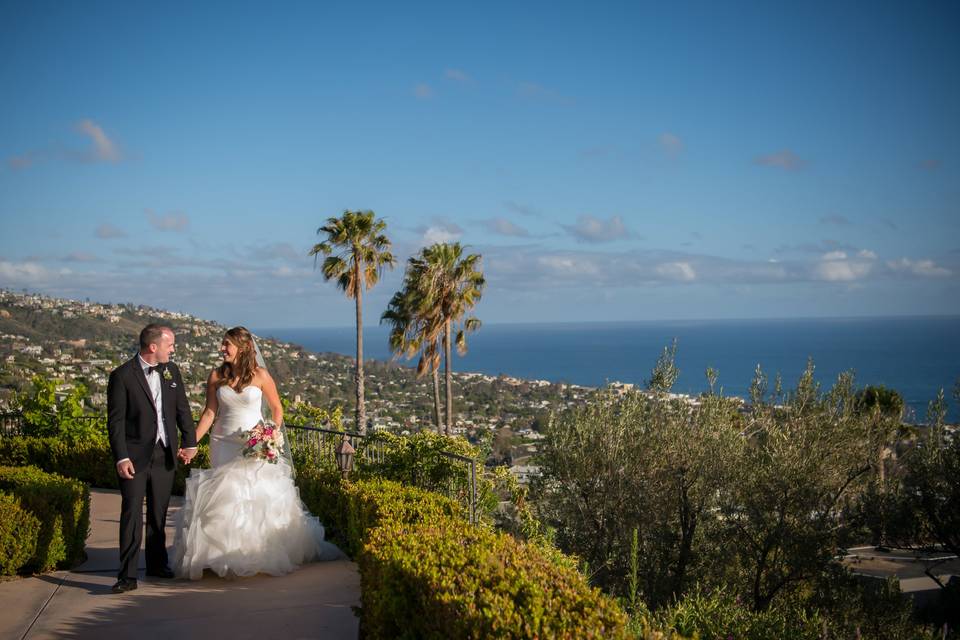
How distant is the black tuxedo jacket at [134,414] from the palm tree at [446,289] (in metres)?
21.1

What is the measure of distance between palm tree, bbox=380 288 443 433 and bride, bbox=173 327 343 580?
21.2 metres

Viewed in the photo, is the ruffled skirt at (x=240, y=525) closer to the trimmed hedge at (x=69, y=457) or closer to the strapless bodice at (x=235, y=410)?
the strapless bodice at (x=235, y=410)

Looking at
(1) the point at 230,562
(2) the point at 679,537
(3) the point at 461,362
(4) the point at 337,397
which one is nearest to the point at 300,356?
(4) the point at 337,397

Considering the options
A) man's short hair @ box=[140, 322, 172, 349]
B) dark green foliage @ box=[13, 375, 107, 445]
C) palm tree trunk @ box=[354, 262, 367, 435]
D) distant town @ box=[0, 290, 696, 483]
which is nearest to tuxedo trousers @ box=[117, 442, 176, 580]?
man's short hair @ box=[140, 322, 172, 349]

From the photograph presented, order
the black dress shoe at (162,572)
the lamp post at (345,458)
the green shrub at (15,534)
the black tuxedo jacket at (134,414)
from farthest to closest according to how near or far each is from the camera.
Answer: the lamp post at (345,458)
the black dress shoe at (162,572)
the green shrub at (15,534)
the black tuxedo jacket at (134,414)

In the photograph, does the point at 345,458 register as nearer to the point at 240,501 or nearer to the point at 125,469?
the point at 240,501

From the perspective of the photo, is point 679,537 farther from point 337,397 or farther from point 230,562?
point 337,397

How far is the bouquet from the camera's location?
21.1 feet

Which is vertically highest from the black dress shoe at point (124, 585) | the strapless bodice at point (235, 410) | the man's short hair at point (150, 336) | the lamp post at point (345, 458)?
the man's short hair at point (150, 336)

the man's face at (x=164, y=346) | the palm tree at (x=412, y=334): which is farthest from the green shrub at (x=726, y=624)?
the palm tree at (x=412, y=334)

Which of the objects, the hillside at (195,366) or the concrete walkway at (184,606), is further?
the hillside at (195,366)

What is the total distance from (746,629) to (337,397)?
3044 cm

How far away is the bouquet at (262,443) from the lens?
6.43m

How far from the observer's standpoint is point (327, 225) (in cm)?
2920
